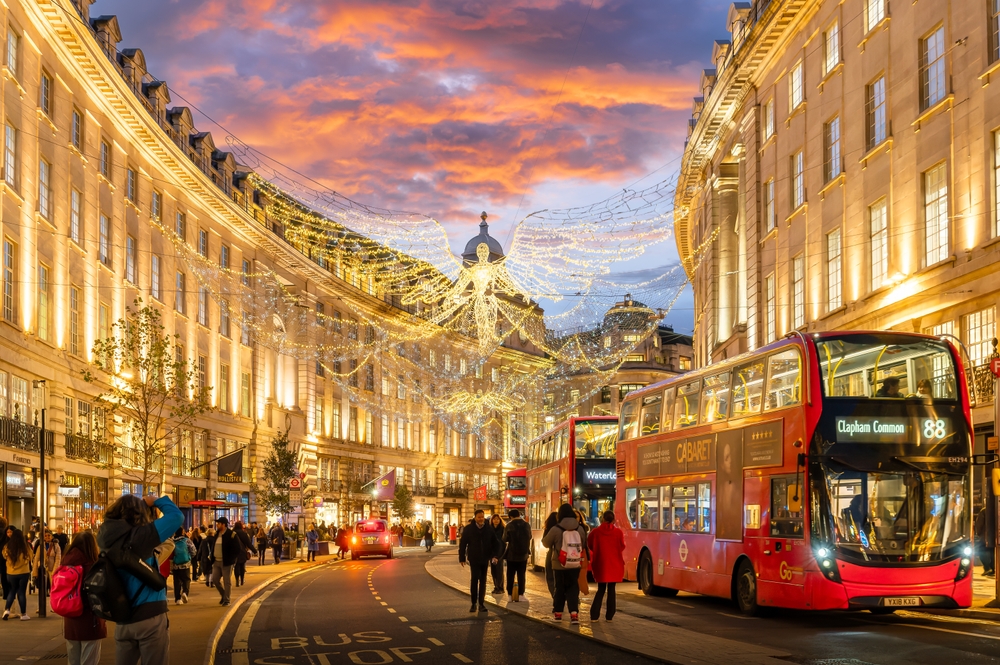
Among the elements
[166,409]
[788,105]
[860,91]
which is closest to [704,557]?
[860,91]

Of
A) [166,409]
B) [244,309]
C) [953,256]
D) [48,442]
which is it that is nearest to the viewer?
[953,256]

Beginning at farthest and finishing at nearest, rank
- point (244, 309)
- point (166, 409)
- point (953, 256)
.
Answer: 1. point (244, 309)
2. point (166, 409)
3. point (953, 256)

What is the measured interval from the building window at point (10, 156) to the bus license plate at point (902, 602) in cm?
2437

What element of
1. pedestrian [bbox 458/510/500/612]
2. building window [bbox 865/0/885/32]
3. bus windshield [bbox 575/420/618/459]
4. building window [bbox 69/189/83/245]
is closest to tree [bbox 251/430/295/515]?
building window [bbox 69/189/83/245]

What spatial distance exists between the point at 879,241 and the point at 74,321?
23.6m

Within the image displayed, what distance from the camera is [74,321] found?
38312 mm

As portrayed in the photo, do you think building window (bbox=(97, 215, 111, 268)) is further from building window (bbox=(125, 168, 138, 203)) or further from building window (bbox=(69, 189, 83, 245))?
building window (bbox=(125, 168, 138, 203))

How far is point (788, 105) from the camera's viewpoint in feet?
128

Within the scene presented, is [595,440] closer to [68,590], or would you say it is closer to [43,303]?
[43,303]

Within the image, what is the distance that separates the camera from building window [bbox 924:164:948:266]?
27922 millimetres

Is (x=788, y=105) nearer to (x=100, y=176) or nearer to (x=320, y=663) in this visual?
(x=100, y=176)

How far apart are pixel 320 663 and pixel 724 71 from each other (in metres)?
35.1

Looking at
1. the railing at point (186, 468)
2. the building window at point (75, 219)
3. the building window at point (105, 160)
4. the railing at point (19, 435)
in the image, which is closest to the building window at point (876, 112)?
the railing at point (19, 435)

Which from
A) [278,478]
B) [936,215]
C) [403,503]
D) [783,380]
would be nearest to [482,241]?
[403,503]
